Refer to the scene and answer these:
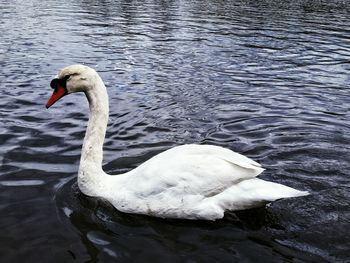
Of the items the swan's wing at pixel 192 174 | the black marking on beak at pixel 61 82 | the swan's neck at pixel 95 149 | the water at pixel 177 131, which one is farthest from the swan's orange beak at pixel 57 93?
the swan's wing at pixel 192 174

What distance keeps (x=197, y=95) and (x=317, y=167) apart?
5552mm

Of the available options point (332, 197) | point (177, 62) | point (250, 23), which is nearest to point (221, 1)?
point (250, 23)

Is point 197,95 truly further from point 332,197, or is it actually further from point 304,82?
point 332,197

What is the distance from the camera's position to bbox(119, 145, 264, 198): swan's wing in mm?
6129

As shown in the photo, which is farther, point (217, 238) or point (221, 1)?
point (221, 1)

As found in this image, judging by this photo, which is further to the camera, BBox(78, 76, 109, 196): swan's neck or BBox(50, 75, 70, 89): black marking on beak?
BBox(50, 75, 70, 89): black marking on beak

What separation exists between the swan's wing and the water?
1.49ft

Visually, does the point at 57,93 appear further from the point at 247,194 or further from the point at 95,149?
the point at 247,194

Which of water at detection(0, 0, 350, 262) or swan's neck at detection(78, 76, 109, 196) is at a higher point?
swan's neck at detection(78, 76, 109, 196)

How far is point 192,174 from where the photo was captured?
6.16 m

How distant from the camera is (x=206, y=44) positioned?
21234mm

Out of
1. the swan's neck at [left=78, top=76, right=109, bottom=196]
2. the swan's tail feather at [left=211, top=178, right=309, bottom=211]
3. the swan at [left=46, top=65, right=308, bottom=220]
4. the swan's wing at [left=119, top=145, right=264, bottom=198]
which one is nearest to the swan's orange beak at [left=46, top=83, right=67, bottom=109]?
the swan's neck at [left=78, top=76, right=109, bottom=196]

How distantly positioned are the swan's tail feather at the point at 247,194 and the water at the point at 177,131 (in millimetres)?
284

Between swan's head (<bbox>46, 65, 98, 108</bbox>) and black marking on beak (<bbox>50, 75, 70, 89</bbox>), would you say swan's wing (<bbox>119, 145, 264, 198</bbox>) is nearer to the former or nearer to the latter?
swan's head (<bbox>46, 65, 98, 108</bbox>)
